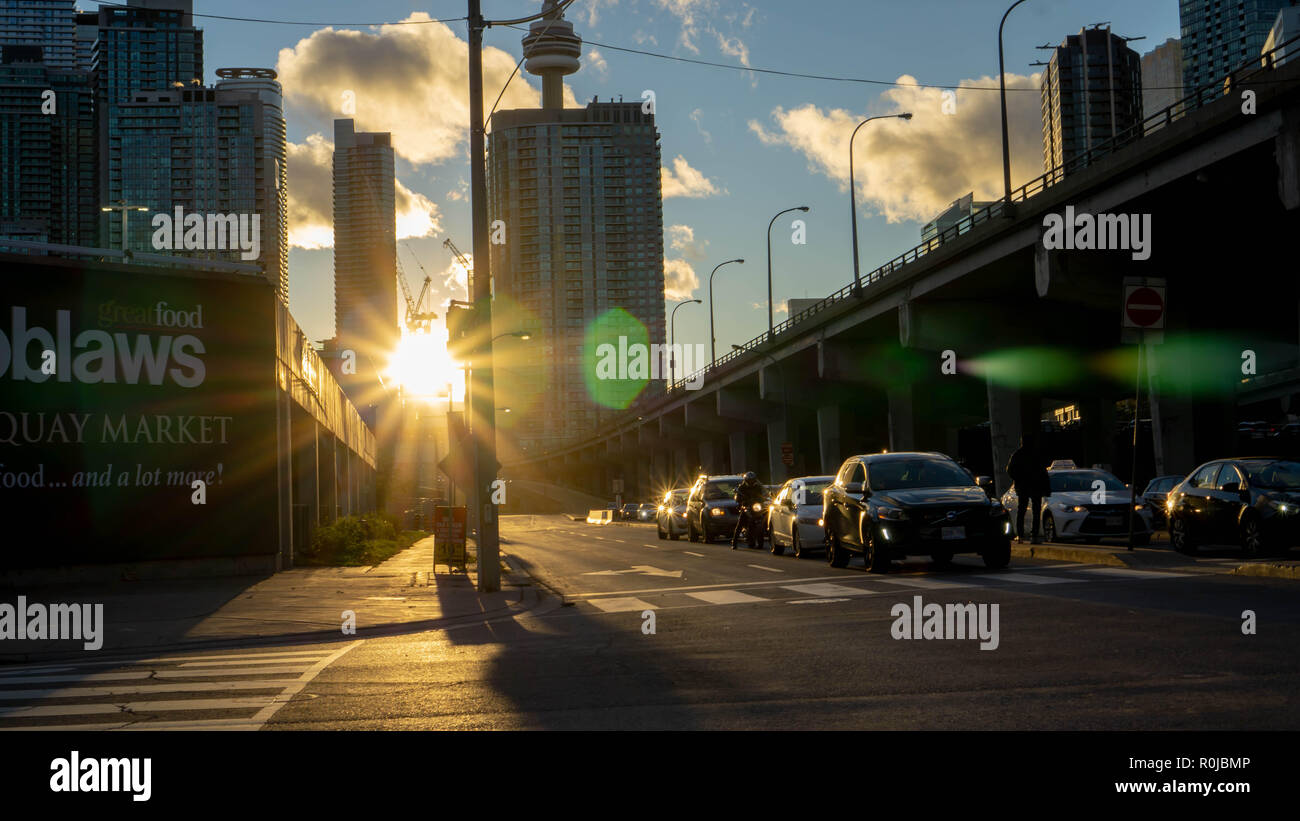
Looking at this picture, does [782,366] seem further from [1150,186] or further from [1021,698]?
[1021,698]

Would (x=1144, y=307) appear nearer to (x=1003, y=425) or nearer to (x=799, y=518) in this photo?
(x=799, y=518)

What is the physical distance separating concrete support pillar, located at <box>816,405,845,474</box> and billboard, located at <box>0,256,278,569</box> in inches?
1935

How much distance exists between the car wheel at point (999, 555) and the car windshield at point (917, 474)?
3.88ft

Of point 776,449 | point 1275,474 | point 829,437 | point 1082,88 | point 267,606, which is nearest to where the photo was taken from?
point 267,606

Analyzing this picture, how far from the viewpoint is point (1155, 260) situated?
37.5 m

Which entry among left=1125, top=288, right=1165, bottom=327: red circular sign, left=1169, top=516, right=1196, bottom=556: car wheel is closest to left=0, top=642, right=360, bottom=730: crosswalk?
left=1125, top=288, right=1165, bottom=327: red circular sign

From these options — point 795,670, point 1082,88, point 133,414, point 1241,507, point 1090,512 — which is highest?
point 1082,88

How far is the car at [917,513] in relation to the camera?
59.9ft

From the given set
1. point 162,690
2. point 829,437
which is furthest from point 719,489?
point 829,437

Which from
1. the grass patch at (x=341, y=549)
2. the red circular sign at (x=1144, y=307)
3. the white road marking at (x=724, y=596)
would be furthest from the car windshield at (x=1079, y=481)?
the grass patch at (x=341, y=549)

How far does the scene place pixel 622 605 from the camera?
647 inches

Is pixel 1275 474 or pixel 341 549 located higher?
pixel 1275 474

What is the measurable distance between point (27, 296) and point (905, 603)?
16312 mm

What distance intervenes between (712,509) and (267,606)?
2078 cm
